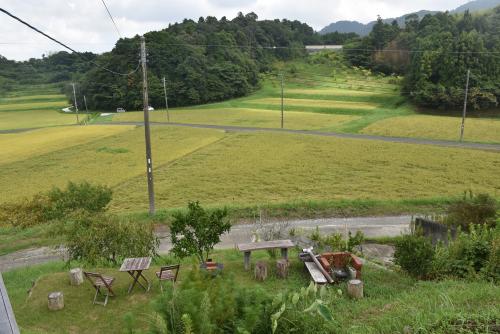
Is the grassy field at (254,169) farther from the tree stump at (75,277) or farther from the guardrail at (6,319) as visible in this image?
the guardrail at (6,319)

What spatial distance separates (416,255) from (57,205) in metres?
12.9

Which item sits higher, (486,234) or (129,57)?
(129,57)

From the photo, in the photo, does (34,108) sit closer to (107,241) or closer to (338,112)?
(338,112)

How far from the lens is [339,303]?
25.4ft

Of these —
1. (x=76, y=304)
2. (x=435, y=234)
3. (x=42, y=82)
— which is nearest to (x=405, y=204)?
(x=435, y=234)

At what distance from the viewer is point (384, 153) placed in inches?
1297

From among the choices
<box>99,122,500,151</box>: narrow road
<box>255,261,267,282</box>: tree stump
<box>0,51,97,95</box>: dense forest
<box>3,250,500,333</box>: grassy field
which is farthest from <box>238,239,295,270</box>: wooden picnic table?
<box>0,51,97,95</box>: dense forest

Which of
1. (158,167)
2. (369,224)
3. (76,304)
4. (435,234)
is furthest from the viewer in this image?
(158,167)

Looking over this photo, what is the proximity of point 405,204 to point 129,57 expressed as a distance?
6919cm

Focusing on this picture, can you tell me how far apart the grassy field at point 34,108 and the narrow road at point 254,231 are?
177 ft

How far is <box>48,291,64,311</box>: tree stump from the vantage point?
866 cm

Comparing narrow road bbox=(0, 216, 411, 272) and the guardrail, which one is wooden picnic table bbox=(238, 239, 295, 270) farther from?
the guardrail

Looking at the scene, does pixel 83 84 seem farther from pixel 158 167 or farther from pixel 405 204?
pixel 405 204

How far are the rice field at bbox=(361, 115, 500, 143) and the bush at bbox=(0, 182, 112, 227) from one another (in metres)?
33.0
